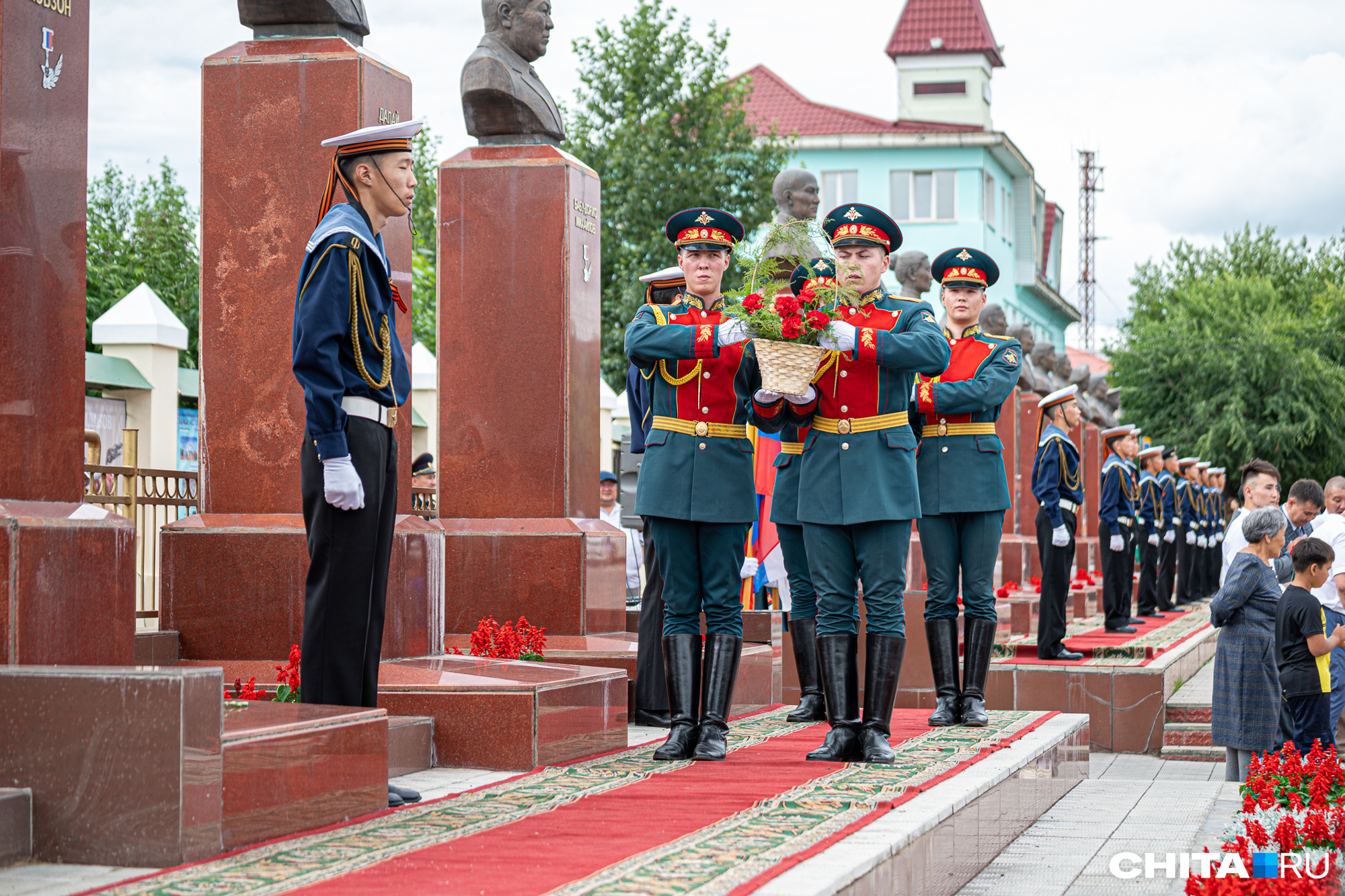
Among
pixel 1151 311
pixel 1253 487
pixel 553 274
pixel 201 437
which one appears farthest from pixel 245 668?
pixel 1151 311

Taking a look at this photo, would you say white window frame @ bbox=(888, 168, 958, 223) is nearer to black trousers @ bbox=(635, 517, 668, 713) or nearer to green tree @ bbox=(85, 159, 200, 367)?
green tree @ bbox=(85, 159, 200, 367)

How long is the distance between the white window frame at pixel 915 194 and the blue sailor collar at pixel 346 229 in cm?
4001

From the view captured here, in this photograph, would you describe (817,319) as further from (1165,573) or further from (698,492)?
(1165,573)

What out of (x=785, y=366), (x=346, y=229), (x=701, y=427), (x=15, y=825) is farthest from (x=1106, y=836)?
(x=15, y=825)

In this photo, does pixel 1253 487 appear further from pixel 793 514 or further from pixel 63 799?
pixel 63 799

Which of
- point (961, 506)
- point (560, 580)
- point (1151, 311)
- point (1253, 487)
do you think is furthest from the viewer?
point (1151, 311)

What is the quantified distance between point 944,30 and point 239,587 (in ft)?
151

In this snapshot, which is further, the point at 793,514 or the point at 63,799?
the point at 793,514

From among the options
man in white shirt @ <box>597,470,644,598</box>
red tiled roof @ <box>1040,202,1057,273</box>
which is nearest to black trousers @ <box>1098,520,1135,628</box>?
man in white shirt @ <box>597,470,644,598</box>

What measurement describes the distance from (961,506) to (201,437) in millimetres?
3370

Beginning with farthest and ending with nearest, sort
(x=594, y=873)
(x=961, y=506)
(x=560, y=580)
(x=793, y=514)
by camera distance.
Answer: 1. (x=560, y=580)
2. (x=961, y=506)
3. (x=793, y=514)
4. (x=594, y=873)

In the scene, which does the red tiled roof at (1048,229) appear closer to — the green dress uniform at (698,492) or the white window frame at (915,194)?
the white window frame at (915,194)

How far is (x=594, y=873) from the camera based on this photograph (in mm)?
3863

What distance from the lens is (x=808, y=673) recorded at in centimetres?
770
